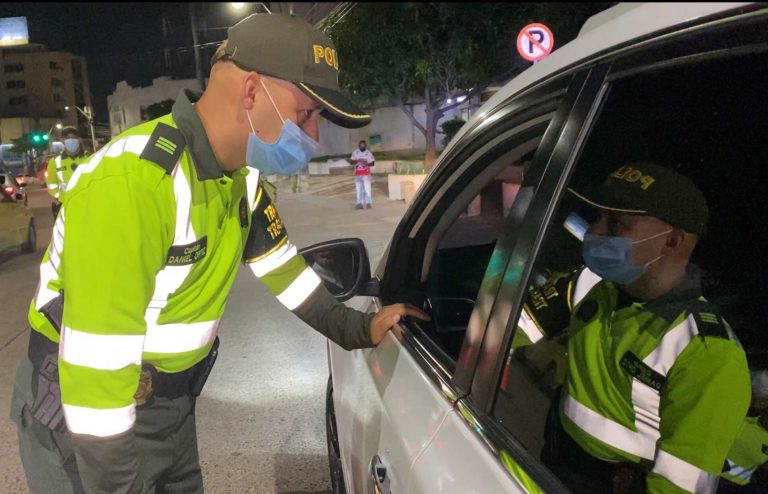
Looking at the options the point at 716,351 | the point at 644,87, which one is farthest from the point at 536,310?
the point at 644,87

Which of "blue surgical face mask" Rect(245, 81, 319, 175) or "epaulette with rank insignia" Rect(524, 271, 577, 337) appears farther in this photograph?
"epaulette with rank insignia" Rect(524, 271, 577, 337)

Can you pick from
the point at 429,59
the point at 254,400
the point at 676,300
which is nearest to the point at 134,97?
the point at 429,59

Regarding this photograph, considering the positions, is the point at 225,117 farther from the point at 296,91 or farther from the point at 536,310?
the point at 536,310

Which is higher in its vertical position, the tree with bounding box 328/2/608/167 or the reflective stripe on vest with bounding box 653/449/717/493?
the tree with bounding box 328/2/608/167

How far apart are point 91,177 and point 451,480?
3.27 ft

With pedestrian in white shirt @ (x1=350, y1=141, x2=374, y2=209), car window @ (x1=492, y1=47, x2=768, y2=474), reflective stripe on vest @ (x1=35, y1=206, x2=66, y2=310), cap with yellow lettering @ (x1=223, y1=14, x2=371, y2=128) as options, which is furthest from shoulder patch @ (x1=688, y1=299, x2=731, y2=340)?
pedestrian in white shirt @ (x1=350, y1=141, x2=374, y2=209)

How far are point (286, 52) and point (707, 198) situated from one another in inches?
50.6

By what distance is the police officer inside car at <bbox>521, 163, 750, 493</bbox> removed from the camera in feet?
4.38

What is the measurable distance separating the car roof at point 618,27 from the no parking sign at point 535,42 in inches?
286

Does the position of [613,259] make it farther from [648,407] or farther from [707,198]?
[707,198]

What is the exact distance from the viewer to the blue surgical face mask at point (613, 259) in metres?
1.58

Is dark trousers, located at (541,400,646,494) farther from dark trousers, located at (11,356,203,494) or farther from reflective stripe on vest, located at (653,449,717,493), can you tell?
dark trousers, located at (11,356,203,494)

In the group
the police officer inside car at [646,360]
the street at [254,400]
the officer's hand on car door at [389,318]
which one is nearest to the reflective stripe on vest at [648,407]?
the police officer inside car at [646,360]

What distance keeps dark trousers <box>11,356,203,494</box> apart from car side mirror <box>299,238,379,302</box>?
0.70 m
